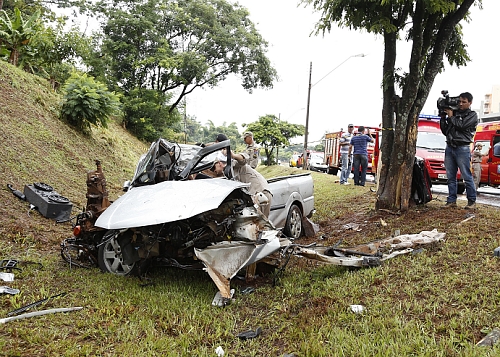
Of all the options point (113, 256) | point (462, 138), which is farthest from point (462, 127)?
point (113, 256)

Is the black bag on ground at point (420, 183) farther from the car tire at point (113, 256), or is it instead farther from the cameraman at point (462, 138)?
the car tire at point (113, 256)

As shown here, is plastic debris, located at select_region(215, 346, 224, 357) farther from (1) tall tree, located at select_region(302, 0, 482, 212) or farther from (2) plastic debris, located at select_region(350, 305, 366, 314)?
(1) tall tree, located at select_region(302, 0, 482, 212)

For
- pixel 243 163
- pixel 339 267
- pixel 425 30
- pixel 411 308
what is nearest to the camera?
pixel 411 308

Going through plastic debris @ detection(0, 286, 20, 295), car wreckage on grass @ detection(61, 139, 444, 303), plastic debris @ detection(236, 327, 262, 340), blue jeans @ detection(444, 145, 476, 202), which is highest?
blue jeans @ detection(444, 145, 476, 202)

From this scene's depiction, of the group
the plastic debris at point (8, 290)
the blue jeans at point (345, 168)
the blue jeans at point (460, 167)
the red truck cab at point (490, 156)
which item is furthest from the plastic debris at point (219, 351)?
the red truck cab at point (490, 156)

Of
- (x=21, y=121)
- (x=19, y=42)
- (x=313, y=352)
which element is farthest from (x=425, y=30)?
(x=19, y=42)

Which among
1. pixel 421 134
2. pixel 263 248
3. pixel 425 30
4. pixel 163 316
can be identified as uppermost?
pixel 425 30

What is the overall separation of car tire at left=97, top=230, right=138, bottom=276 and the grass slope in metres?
0.18

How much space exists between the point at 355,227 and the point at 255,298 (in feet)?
11.7

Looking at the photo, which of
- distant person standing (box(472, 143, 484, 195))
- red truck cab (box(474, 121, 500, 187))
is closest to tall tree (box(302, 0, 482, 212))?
distant person standing (box(472, 143, 484, 195))

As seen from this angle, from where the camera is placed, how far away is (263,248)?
4.25 meters

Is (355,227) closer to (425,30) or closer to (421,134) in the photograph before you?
(425,30)

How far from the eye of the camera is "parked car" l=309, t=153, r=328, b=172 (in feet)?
96.0

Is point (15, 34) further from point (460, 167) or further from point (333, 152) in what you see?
point (333, 152)
